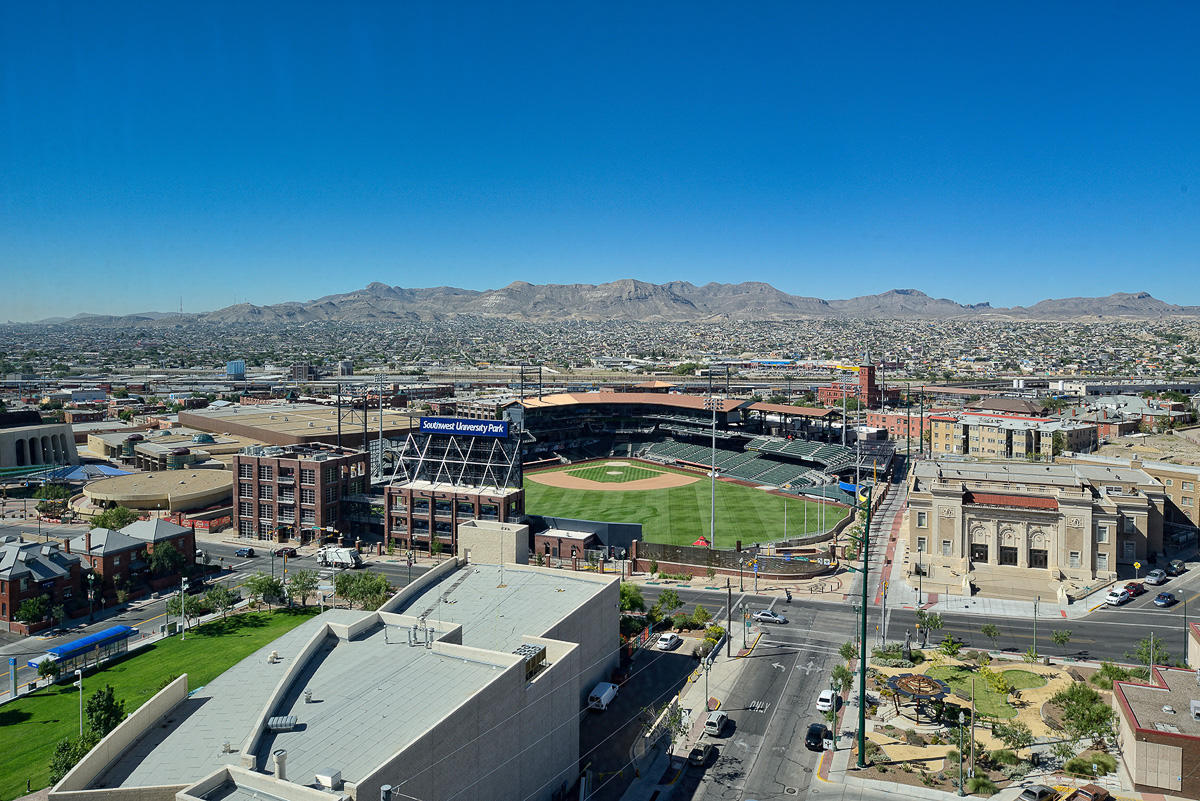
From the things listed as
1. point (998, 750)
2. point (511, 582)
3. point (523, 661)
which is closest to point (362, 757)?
point (523, 661)

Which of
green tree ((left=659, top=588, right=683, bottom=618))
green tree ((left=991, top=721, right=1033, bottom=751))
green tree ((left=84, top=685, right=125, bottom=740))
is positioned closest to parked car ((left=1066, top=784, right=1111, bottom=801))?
green tree ((left=991, top=721, right=1033, bottom=751))

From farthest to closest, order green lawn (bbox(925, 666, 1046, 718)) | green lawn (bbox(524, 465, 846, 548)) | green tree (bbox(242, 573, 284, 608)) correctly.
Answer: green lawn (bbox(524, 465, 846, 548)), green tree (bbox(242, 573, 284, 608)), green lawn (bbox(925, 666, 1046, 718))

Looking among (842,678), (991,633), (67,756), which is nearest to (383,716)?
(67,756)

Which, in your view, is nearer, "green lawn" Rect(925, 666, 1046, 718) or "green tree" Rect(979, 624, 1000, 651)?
"green lawn" Rect(925, 666, 1046, 718)

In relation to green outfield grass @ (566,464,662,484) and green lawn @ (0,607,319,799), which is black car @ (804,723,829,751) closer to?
green lawn @ (0,607,319,799)

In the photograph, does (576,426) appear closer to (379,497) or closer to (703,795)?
(379,497)

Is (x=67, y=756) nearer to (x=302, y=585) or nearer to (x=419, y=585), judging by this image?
(x=419, y=585)

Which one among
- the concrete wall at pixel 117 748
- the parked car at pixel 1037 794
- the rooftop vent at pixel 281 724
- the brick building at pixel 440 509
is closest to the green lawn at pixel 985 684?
the parked car at pixel 1037 794
